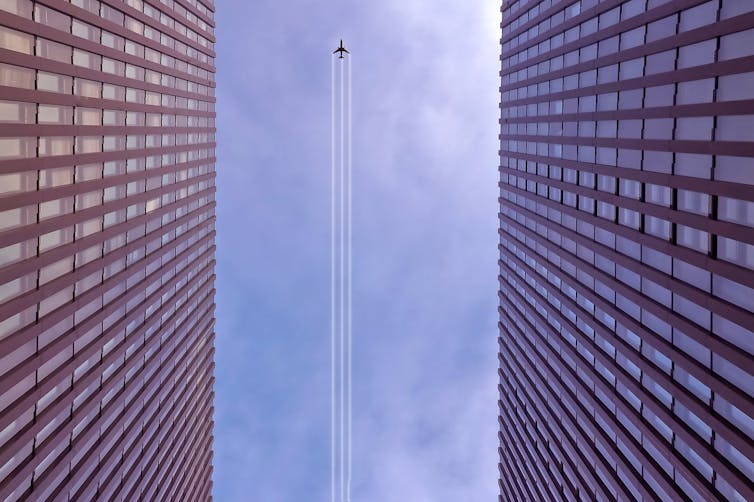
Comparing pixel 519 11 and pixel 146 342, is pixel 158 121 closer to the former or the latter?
pixel 146 342

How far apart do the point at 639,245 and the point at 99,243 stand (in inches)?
1216

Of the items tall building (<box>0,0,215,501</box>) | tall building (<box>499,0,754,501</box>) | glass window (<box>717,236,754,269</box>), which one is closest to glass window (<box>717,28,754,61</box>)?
tall building (<box>499,0,754,501</box>)

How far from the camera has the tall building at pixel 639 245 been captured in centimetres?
2327

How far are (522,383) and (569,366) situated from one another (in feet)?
49.8

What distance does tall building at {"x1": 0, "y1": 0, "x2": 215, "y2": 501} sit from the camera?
25.6 metres

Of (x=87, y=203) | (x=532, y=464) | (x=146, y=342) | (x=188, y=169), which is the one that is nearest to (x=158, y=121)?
(x=188, y=169)

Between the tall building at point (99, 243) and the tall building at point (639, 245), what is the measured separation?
2924 centimetres

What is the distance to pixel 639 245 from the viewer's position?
31375 mm

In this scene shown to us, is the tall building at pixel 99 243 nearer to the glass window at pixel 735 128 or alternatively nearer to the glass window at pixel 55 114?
the glass window at pixel 55 114

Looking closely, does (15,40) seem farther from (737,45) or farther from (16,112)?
(737,45)

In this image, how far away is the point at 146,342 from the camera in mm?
43500

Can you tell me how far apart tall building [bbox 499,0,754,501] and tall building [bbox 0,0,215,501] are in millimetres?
29235

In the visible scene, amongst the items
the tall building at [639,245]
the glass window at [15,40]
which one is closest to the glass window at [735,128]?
the tall building at [639,245]

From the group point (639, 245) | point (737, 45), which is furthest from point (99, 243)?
point (737, 45)
